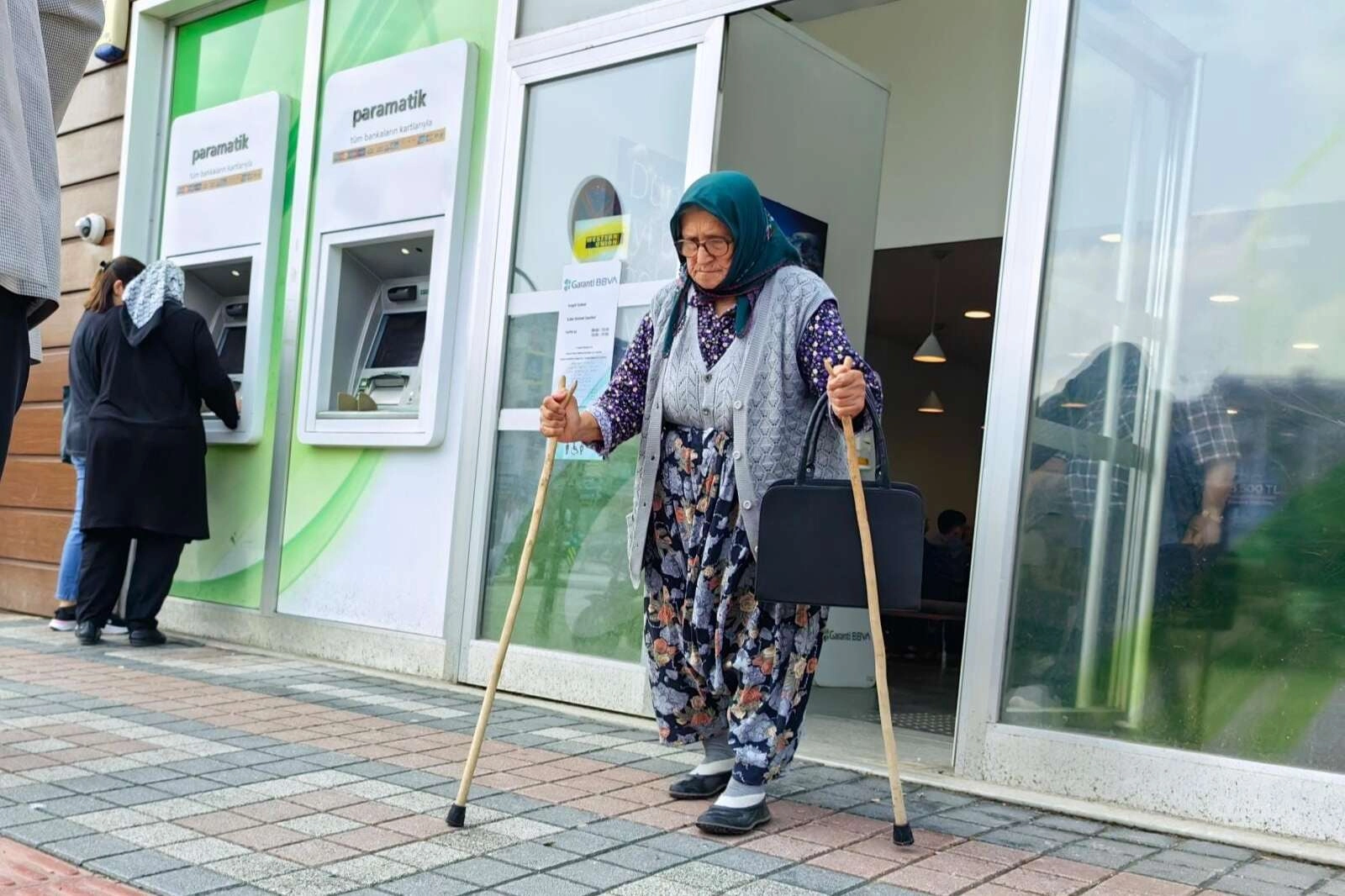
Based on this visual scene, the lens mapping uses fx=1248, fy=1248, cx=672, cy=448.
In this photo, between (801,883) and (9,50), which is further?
(801,883)

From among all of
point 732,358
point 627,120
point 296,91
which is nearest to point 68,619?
point 296,91

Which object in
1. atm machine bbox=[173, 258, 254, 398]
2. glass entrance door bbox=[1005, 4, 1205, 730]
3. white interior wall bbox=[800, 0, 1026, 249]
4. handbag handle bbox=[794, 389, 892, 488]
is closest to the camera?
handbag handle bbox=[794, 389, 892, 488]

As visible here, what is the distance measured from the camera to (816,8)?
5102 mm

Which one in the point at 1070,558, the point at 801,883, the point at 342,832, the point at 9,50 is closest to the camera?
the point at 9,50

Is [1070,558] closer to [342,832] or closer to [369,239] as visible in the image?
[342,832]

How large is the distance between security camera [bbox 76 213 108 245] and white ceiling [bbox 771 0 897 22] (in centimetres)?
436

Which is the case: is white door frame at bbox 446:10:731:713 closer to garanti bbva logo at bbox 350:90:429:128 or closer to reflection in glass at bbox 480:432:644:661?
reflection in glass at bbox 480:432:644:661

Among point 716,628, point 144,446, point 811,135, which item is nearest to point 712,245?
point 716,628

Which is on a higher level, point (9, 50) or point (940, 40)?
point (940, 40)

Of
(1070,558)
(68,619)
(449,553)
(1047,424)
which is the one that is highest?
(1047,424)

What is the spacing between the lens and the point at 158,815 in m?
3.03

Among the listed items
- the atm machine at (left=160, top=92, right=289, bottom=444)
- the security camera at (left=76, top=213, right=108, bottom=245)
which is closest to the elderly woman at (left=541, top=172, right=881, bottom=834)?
the atm machine at (left=160, top=92, right=289, bottom=444)

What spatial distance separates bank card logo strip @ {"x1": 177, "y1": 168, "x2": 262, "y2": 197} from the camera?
6570 millimetres

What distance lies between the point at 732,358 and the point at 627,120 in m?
2.12
